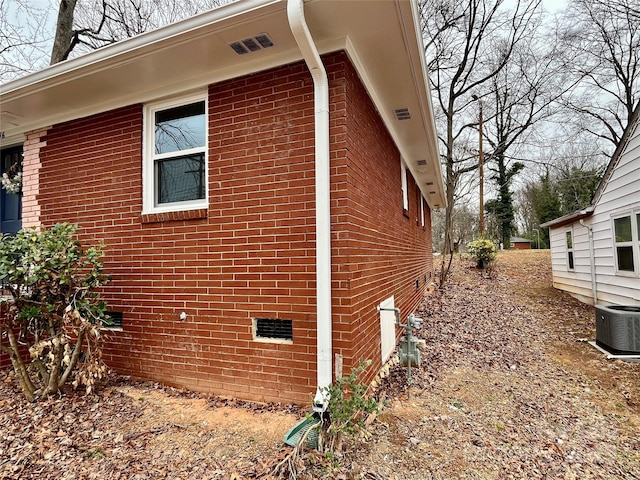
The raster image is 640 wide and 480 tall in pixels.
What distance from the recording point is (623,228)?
648 cm

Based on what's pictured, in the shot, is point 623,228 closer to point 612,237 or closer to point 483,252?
point 612,237

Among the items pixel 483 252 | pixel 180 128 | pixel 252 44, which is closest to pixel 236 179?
pixel 180 128

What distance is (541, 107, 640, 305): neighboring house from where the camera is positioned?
6.07m

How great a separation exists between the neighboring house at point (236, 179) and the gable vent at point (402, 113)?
252mm

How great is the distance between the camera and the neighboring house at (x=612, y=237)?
607cm

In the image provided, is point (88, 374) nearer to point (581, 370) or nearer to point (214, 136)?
point (214, 136)

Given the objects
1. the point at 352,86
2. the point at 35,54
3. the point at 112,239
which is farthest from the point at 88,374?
the point at 35,54

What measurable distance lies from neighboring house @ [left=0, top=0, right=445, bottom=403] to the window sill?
2cm

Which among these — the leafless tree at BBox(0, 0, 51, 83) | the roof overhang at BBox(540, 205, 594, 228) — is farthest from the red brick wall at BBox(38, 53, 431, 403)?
the roof overhang at BBox(540, 205, 594, 228)

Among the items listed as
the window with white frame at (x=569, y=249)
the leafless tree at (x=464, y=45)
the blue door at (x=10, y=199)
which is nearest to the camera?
the blue door at (x=10, y=199)

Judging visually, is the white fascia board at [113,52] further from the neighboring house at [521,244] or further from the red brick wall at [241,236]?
the neighboring house at [521,244]

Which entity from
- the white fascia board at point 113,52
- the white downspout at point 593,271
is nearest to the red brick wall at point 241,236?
the white fascia board at point 113,52

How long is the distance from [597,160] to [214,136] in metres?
25.5

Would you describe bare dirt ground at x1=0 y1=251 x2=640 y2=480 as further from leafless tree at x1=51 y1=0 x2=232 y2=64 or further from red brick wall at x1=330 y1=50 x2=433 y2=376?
leafless tree at x1=51 y1=0 x2=232 y2=64
